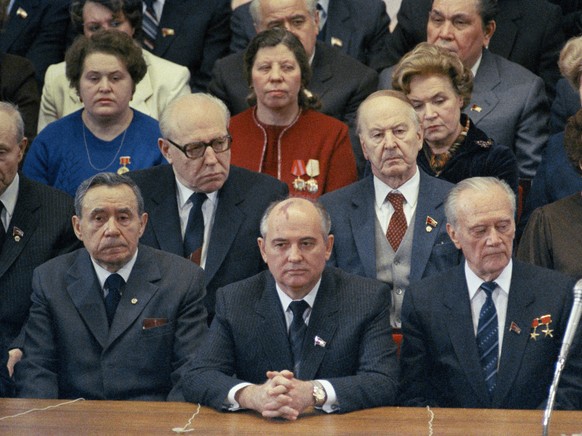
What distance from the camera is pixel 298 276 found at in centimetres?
425

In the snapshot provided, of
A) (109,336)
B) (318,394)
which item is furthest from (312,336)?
(109,336)

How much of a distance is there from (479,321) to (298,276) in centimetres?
66

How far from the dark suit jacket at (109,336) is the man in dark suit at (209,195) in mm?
483

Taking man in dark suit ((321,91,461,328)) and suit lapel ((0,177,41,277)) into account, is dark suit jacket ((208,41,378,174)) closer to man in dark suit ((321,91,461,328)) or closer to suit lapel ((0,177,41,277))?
man in dark suit ((321,91,461,328))

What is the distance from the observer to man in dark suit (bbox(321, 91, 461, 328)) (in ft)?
16.0

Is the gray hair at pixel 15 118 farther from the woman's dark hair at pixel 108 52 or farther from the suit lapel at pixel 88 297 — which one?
the suit lapel at pixel 88 297

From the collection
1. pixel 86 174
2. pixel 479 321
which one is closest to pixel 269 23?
pixel 86 174

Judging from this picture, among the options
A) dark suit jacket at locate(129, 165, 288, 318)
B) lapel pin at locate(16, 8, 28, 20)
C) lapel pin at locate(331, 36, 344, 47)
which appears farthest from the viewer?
lapel pin at locate(16, 8, 28, 20)

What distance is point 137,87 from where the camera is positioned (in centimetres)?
642

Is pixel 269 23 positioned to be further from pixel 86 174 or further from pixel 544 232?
pixel 544 232

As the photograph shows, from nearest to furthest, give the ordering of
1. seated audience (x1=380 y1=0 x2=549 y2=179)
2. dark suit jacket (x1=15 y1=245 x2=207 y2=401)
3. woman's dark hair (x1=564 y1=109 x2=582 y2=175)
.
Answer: dark suit jacket (x1=15 y1=245 x2=207 y2=401) → woman's dark hair (x1=564 y1=109 x2=582 y2=175) → seated audience (x1=380 y1=0 x2=549 y2=179)

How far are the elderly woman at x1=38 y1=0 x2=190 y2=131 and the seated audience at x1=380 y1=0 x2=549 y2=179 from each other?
1.39 meters

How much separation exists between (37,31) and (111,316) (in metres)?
3.10

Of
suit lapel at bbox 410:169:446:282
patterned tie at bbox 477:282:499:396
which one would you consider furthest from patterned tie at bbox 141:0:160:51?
patterned tie at bbox 477:282:499:396
